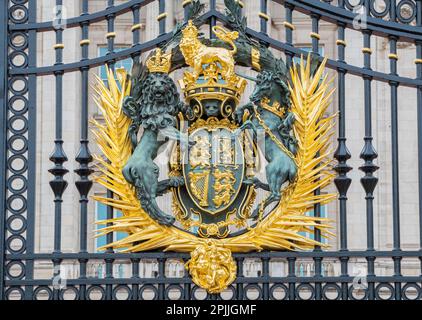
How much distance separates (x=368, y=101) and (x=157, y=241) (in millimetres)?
2517

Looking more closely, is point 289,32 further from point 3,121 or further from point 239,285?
point 3,121

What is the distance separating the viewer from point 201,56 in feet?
48.7

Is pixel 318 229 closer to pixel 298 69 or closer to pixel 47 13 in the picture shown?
pixel 298 69

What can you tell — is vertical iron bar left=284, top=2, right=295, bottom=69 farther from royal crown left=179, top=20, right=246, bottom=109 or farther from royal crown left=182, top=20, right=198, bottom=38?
royal crown left=182, top=20, right=198, bottom=38

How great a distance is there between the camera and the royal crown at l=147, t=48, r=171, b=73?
48.9 feet

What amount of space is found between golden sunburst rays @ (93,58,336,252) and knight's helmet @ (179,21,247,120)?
1.94 ft

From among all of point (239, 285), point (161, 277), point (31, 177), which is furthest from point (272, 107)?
point (31, 177)

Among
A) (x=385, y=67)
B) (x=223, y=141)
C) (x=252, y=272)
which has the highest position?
(x=385, y=67)

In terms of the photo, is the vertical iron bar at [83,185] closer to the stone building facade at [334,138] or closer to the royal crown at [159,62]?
the royal crown at [159,62]

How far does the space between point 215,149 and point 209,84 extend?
26.0 inches

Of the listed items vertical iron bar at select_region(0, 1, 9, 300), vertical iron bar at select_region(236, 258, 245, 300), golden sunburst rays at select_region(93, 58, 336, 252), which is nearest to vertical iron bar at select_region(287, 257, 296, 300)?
golden sunburst rays at select_region(93, 58, 336, 252)

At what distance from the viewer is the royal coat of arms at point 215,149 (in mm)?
14562

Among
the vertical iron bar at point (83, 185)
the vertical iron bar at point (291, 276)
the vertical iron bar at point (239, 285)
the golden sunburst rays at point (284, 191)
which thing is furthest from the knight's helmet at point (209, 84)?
the vertical iron bar at point (291, 276)

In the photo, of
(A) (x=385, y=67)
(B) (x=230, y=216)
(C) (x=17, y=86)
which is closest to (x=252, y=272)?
(A) (x=385, y=67)
